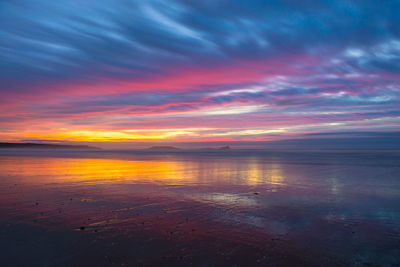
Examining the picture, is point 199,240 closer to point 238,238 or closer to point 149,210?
point 238,238

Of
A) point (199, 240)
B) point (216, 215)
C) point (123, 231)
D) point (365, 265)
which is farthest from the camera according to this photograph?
point (216, 215)

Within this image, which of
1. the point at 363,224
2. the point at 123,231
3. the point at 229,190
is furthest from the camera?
the point at 229,190

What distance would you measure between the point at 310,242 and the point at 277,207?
3.90m

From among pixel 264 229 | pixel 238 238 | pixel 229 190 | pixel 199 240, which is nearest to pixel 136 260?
pixel 199 240

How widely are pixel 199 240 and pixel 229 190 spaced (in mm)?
7799

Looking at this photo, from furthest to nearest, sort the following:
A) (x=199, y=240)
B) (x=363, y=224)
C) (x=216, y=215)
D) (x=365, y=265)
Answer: (x=216, y=215), (x=363, y=224), (x=199, y=240), (x=365, y=265)

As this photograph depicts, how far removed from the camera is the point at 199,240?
25.1 feet

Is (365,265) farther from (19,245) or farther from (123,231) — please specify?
(19,245)

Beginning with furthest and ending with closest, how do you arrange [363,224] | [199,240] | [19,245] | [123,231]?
[363,224], [123,231], [199,240], [19,245]

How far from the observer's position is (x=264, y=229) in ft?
28.1

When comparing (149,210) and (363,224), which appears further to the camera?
(149,210)

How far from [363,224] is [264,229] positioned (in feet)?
11.6

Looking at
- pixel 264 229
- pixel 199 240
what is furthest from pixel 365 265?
pixel 199 240

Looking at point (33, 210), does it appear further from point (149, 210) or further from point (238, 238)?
point (238, 238)
